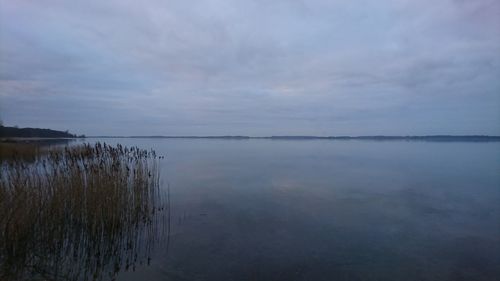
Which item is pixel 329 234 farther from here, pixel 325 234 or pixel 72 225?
pixel 72 225

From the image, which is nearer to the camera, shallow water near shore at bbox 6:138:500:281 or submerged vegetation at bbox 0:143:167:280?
submerged vegetation at bbox 0:143:167:280

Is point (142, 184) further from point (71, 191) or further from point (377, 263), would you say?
point (377, 263)

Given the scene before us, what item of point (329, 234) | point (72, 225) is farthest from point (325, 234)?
point (72, 225)

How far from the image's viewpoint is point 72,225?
21.4 ft

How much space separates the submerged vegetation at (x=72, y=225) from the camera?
5.06 m

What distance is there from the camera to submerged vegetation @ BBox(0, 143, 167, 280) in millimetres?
5059

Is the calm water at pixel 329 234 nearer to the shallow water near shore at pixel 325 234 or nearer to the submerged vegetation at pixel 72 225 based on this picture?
the shallow water near shore at pixel 325 234

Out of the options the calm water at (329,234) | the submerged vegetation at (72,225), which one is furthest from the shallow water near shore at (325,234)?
the submerged vegetation at (72,225)

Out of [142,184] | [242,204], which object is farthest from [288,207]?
[142,184]

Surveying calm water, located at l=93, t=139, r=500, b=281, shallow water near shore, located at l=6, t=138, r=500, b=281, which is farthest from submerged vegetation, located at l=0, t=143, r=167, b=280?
calm water, located at l=93, t=139, r=500, b=281

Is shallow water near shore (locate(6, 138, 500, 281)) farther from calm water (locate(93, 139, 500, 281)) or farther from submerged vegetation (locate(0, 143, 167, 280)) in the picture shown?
submerged vegetation (locate(0, 143, 167, 280))

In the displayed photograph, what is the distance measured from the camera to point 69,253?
18.8ft

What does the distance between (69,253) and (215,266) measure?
96.3 inches

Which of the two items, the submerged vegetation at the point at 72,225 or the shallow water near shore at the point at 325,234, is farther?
the shallow water near shore at the point at 325,234
